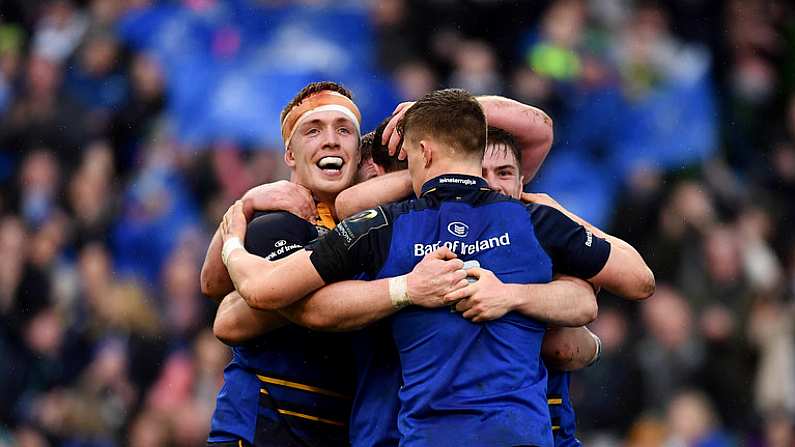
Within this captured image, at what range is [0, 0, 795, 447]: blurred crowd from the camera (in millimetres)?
10727

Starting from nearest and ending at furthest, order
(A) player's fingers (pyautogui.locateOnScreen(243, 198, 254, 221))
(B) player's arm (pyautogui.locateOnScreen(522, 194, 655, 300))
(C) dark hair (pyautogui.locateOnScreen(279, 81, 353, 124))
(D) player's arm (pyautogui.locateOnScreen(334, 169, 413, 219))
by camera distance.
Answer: (B) player's arm (pyautogui.locateOnScreen(522, 194, 655, 300)) < (D) player's arm (pyautogui.locateOnScreen(334, 169, 413, 219)) < (A) player's fingers (pyautogui.locateOnScreen(243, 198, 254, 221)) < (C) dark hair (pyautogui.locateOnScreen(279, 81, 353, 124))

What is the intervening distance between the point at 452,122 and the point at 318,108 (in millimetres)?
1256

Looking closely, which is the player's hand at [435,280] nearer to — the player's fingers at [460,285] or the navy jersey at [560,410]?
the player's fingers at [460,285]

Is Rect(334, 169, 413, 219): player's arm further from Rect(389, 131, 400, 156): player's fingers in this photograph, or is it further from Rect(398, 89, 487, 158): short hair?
Rect(398, 89, 487, 158): short hair

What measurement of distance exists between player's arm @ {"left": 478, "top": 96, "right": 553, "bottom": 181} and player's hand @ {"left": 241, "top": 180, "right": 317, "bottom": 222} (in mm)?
845

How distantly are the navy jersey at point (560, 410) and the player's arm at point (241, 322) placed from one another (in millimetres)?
1131

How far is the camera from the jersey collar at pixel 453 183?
512 centimetres

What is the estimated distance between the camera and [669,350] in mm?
10719

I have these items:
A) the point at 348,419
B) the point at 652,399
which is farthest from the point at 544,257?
the point at 652,399

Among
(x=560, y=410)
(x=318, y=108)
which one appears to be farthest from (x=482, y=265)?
(x=318, y=108)

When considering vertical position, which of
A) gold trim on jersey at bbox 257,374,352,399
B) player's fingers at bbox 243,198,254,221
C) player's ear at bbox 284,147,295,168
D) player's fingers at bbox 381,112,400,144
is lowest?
gold trim on jersey at bbox 257,374,352,399

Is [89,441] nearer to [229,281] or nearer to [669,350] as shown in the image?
[669,350]

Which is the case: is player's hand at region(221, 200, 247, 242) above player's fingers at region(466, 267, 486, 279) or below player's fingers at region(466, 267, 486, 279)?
above

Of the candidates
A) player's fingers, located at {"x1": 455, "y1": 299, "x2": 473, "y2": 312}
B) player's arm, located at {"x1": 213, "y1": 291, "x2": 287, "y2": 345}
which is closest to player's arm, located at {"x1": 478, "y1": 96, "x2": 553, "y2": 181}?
player's fingers, located at {"x1": 455, "y1": 299, "x2": 473, "y2": 312}
